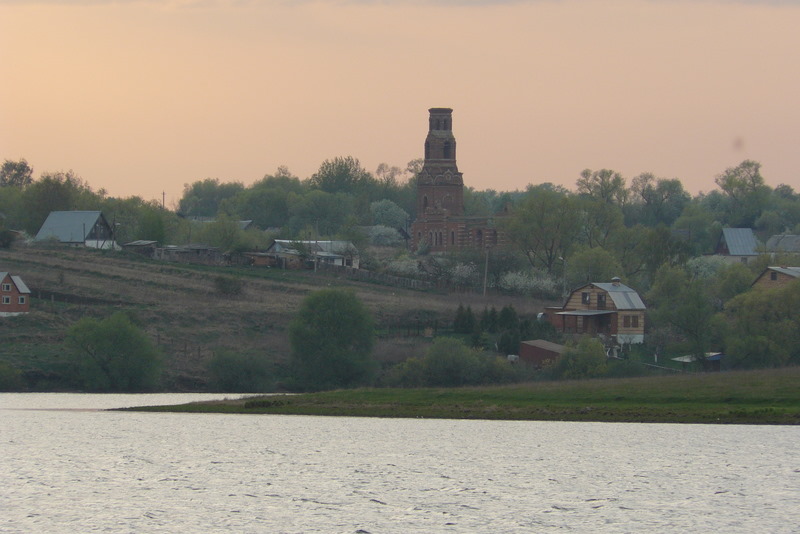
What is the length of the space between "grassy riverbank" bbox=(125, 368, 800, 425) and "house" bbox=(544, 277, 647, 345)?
97.5 ft

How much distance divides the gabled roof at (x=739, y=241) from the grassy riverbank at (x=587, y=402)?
105358mm

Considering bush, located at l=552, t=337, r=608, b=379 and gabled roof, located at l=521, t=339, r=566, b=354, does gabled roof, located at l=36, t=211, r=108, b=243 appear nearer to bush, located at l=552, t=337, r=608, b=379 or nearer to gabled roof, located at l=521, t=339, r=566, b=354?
gabled roof, located at l=521, t=339, r=566, b=354

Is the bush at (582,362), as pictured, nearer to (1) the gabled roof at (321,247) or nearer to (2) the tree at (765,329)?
(2) the tree at (765,329)

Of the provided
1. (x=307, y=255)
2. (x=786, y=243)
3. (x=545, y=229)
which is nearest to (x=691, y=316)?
A: (x=545, y=229)

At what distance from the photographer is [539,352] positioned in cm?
8912

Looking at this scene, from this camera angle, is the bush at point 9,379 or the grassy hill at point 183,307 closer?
the bush at point 9,379

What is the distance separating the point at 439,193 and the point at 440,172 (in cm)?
266

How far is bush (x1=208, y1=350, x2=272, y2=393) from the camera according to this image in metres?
83.4

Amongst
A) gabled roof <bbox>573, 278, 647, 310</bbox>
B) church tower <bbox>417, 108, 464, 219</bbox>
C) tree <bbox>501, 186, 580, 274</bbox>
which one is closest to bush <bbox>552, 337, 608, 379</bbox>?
gabled roof <bbox>573, 278, 647, 310</bbox>

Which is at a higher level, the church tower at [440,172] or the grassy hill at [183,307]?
the church tower at [440,172]

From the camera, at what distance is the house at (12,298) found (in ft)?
320

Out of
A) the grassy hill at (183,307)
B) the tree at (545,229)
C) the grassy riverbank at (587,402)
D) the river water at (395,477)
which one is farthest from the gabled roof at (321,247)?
the river water at (395,477)

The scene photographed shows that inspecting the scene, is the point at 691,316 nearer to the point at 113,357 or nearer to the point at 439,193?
the point at 113,357

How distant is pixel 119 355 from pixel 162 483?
148ft
